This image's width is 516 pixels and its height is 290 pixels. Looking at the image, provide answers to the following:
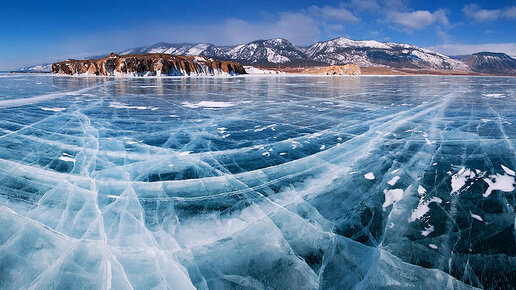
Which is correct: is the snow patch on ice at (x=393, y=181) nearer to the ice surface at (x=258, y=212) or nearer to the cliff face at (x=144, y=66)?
the ice surface at (x=258, y=212)

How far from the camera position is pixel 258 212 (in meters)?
3.29

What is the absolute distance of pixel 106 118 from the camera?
9109mm

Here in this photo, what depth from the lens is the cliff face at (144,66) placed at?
65.6 meters

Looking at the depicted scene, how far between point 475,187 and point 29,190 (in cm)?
647

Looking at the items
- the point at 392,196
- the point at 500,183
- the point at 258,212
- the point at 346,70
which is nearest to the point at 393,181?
the point at 392,196

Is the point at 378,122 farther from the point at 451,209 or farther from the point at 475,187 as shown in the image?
the point at 451,209

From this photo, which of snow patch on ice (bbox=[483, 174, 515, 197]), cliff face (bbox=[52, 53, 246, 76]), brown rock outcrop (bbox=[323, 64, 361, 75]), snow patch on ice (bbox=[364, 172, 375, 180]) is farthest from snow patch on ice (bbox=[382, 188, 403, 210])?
brown rock outcrop (bbox=[323, 64, 361, 75])

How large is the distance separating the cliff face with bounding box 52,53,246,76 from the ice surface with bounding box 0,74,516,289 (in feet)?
218

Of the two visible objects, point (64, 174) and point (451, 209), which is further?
point (64, 174)

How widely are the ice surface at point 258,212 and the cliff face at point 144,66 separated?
66.4m

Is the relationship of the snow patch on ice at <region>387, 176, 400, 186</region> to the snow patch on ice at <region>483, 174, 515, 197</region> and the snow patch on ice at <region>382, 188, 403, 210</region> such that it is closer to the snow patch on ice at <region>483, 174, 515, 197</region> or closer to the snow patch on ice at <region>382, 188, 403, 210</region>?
the snow patch on ice at <region>382, 188, 403, 210</region>

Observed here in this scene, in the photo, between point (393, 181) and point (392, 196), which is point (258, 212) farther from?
point (393, 181)

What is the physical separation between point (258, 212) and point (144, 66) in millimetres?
72135

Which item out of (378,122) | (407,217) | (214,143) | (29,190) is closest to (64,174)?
(29,190)
